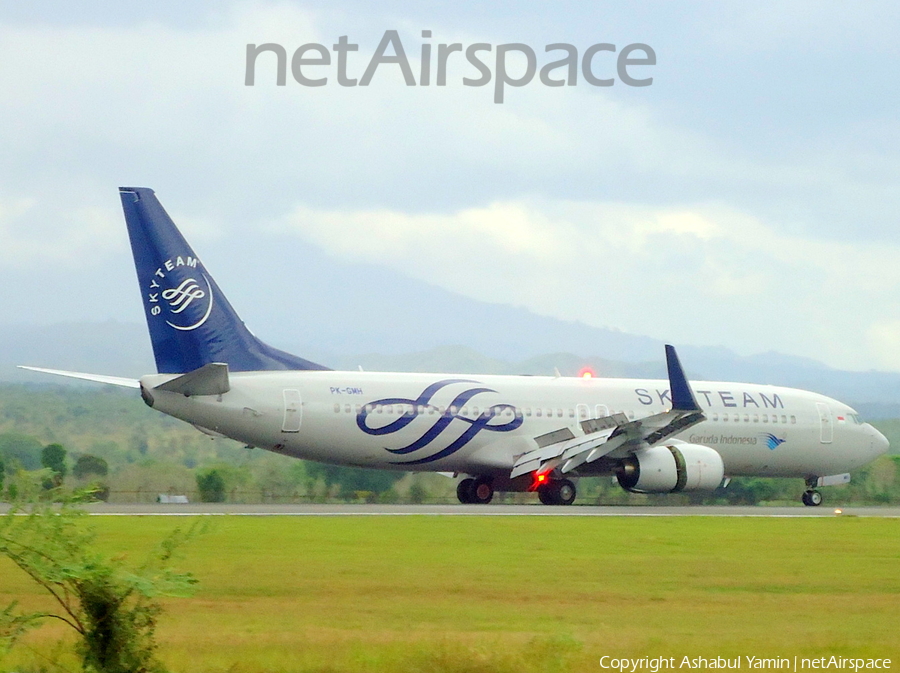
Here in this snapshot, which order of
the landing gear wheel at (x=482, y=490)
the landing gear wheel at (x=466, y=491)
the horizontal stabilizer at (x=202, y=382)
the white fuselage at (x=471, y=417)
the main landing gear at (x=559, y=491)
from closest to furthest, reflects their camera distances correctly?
the horizontal stabilizer at (x=202, y=382)
the white fuselage at (x=471, y=417)
the main landing gear at (x=559, y=491)
the landing gear wheel at (x=482, y=490)
the landing gear wheel at (x=466, y=491)

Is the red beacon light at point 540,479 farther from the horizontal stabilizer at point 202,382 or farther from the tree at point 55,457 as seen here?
the tree at point 55,457

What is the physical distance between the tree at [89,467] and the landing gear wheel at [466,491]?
11.7 m

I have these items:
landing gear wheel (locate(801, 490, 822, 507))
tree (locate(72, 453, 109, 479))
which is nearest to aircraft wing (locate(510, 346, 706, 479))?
landing gear wheel (locate(801, 490, 822, 507))

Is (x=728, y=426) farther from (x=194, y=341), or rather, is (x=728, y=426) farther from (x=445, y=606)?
(x=445, y=606)

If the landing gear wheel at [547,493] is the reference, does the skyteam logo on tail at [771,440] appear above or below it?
above

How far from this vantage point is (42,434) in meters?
53.4

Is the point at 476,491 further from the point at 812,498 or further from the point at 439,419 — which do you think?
the point at 812,498

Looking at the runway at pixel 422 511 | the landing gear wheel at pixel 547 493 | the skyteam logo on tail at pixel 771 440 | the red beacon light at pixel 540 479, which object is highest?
the skyteam logo on tail at pixel 771 440

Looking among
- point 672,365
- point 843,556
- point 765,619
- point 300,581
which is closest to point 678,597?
point 765,619

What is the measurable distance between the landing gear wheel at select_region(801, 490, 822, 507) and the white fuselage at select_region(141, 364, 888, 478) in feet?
2.17

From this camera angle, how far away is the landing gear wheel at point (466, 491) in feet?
125

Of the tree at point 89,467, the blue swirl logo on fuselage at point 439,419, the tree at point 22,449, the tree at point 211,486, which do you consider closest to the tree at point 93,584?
the blue swirl logo on fuselage at point 439,419

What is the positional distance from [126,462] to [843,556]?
3369 cm

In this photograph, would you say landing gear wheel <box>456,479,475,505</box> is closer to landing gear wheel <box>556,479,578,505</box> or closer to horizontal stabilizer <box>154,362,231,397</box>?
landing gear wheel <box>556,479,578,505</box>
